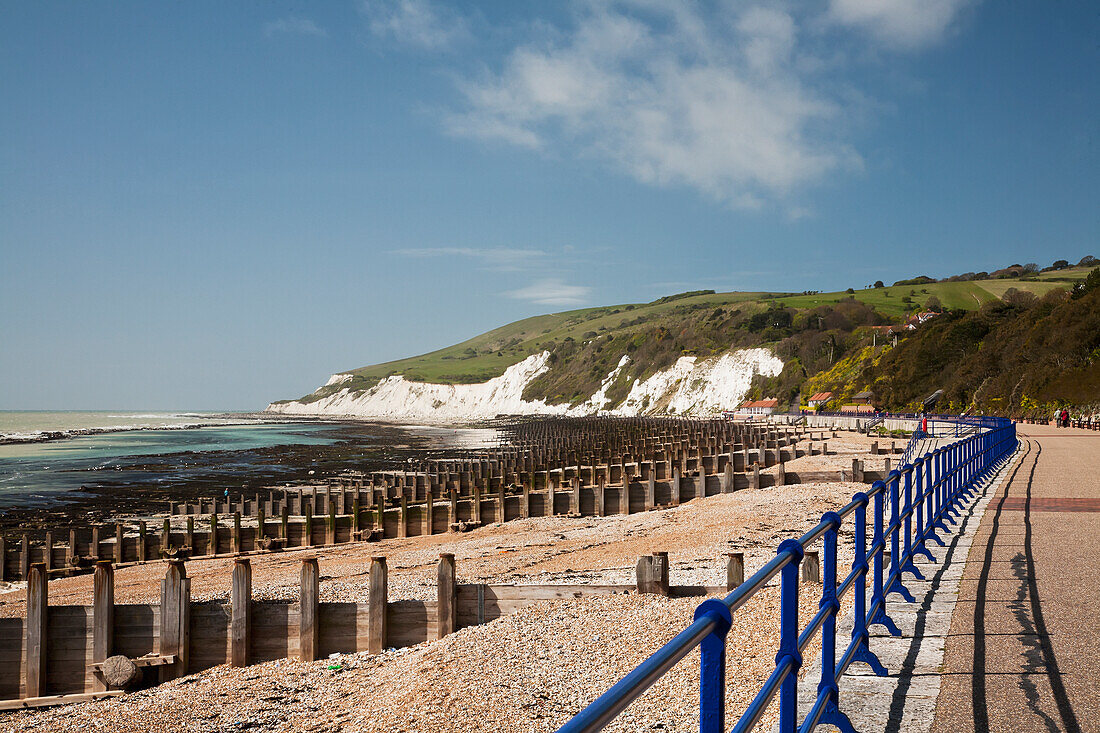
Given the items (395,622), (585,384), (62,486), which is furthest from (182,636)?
(585,384)

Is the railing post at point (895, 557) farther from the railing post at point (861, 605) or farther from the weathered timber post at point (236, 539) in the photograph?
the weathered timber post at point (236, 539)

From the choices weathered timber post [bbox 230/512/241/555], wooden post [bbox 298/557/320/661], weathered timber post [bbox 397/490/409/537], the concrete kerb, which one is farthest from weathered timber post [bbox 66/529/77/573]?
the concrete kerb

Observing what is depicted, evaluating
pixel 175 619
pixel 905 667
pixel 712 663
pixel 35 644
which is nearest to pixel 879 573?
pixel 905 667

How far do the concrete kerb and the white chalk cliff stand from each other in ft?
328

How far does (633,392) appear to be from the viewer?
424ft

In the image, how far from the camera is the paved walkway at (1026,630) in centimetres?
447

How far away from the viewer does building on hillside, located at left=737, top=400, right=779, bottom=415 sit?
3656 inches

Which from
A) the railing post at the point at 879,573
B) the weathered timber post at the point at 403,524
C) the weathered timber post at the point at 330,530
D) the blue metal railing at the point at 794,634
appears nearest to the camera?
the blue metal railing at the point at 794,634

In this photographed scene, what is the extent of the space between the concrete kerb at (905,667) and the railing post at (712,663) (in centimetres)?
257

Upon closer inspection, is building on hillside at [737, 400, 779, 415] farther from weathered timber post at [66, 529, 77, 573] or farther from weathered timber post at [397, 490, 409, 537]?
weathered timber post at [66, 529, 77, 573]

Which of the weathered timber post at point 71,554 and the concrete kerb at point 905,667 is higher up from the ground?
the concrete kerb at point 905,667

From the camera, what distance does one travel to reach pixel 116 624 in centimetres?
955

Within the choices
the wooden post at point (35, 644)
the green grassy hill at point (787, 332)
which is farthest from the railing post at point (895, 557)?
the green grassy hill at point (787, 332)

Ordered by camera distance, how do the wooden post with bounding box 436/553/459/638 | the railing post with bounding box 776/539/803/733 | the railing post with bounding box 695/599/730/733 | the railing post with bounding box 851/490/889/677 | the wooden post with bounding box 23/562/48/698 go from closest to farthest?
the railing post with bounding box 695/599/730/733 < the railing post with bounding box 776/539/803/733 < the railing post with bounding box 851/490/889/677 < the wooden post with bounding box 436/553/459/638 < the wooden post with bounding box 23/562/48/698
